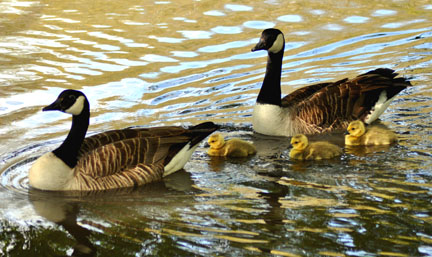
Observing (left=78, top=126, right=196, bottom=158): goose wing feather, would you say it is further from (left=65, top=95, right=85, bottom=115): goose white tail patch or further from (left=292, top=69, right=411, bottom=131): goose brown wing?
(left=292, top=69, right=411, bottom=131): goose brown wing

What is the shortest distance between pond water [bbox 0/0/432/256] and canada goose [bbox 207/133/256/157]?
0.14m

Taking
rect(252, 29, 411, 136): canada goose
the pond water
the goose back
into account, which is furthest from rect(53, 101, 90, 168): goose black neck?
the goose back

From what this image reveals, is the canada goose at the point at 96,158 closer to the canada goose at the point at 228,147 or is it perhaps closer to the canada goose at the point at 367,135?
the canada goose at the point at 228,147

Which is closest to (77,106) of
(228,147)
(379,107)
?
(228,147)

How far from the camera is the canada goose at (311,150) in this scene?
9.55 metres

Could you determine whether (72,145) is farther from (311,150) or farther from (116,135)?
(311,150)

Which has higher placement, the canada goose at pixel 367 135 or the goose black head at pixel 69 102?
the goose black head at pixel 69 102

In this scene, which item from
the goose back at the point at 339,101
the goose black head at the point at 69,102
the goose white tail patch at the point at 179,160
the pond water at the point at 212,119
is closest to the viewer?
the pond water at the point at 212,119

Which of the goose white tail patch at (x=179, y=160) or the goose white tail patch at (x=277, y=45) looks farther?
the goose white tail patch at (x=277, y=45)

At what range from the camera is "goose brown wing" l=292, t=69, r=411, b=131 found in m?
10.9

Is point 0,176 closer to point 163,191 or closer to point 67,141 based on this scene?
point 67,141

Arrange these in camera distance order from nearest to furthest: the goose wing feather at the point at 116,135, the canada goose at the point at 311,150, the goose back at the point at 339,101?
the goose wing feather at the point at 116,135 → the canada goose at the point at 311,150 → the goose back at the point at 339,101

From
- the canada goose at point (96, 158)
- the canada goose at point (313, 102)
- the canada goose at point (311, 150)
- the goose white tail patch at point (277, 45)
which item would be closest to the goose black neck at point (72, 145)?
the canada goose at point (96, 158)

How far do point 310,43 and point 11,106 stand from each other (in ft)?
20.7
